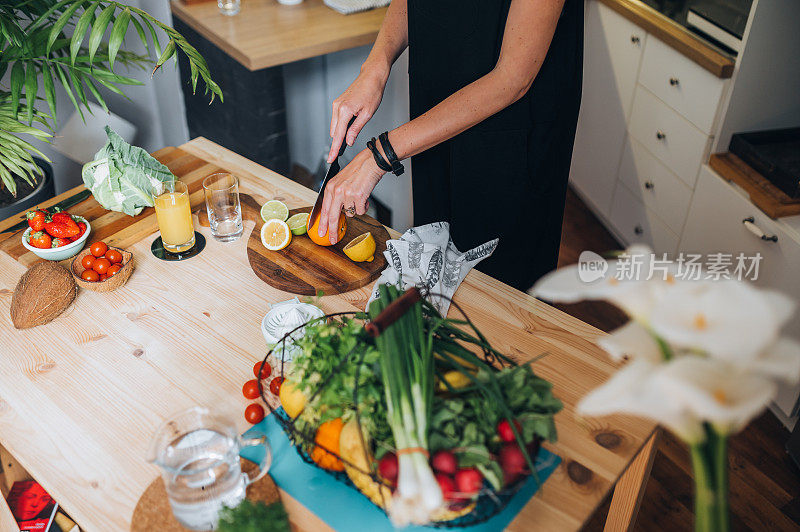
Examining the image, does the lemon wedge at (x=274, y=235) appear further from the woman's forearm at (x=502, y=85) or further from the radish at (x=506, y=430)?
the radish at (x=506, y=430)

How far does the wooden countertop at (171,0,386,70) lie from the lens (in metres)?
2.21

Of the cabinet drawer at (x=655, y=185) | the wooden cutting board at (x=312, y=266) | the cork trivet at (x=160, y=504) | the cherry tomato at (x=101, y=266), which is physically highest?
the cherry tomato at (x=101, y=266)

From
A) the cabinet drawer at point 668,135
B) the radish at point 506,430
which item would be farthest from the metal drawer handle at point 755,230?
the radish at point 506,430

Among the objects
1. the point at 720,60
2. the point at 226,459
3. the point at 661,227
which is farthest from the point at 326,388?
the point at 661,227

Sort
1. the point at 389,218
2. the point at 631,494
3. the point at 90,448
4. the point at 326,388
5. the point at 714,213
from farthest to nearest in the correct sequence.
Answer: the point at 389,218, the point at 714,213, the point at 631,494, the point at 90,448, the point at 326,388

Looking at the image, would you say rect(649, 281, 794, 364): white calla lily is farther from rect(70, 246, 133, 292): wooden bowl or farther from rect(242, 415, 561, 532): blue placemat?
rect(70, 246, 133, 292): wooden bowl

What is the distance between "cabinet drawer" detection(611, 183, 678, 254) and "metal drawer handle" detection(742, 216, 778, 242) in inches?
18.0

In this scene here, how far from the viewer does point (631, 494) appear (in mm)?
1188

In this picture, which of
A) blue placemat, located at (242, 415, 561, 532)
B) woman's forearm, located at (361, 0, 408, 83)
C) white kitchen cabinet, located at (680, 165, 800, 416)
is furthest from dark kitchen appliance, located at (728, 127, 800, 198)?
blue placemat, located at (242, 415, 561, 532)

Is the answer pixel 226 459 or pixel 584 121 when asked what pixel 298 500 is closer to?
pixel 226 459

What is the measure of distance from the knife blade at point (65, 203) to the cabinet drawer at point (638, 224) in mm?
2156

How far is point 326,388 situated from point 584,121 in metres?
2.54

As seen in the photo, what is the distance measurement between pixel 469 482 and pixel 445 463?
0.04 metres

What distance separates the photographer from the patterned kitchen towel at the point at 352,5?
2459 millimetres
